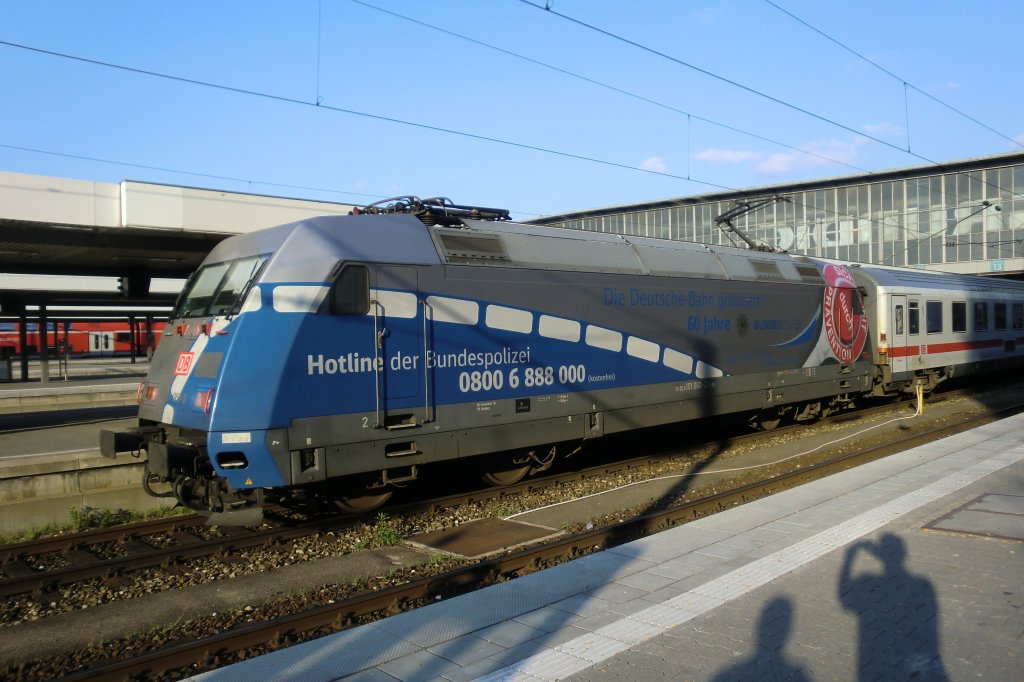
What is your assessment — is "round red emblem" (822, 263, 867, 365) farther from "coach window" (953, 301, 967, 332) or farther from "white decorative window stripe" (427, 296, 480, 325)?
"white decorative window stripe" (427, 296, 480, 325)

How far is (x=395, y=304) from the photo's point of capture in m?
8.58

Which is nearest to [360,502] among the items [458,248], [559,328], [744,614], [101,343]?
[458,248]

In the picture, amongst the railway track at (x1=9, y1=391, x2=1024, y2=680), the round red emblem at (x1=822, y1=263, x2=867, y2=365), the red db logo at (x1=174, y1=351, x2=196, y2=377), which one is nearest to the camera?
the railway track at (x1=9, y1=391, x2=1024, y2=680)

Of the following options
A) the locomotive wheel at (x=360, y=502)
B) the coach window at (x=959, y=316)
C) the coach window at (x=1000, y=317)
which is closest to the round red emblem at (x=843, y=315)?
the coach window at (x=959, y=316)

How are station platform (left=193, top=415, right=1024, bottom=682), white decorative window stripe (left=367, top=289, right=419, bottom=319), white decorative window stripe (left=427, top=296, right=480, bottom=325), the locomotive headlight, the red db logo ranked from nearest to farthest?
station platform (left=193, top=415, right=1024, bottom=682) < the locomotive headlight < the red db logo < white decorative window stripe (left=367, top=289, right=419, bottom=319) < white decorative window stripe (left=427, top=296, right=480, bottom=325)

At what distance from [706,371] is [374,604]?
26.0 feet

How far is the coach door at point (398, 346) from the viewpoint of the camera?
847cm

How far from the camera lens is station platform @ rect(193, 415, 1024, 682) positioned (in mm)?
4523

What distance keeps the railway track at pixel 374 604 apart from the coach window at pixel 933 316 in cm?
1151

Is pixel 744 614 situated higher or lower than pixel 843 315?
lower

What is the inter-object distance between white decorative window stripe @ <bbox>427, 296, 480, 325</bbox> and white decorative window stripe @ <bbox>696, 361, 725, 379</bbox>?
4758mm

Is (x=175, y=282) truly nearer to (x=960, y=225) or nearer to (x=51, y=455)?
(x=51, y=455)

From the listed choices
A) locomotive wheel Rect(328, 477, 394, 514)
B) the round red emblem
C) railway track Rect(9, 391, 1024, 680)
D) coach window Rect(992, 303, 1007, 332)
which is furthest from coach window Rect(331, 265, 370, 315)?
coach window Rect(992, 303, 1007, 332)

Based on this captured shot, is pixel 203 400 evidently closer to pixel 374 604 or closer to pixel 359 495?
pixel 359 495
